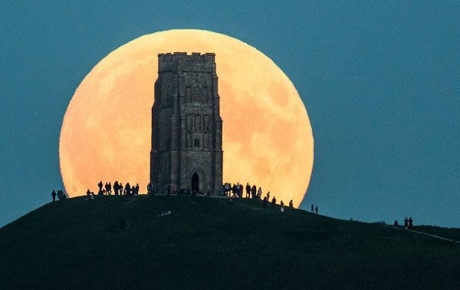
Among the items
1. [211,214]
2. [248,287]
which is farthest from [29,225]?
[248,287]

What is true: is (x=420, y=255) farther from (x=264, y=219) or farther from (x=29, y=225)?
(x=29, y=225)

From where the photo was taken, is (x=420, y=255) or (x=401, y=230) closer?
(x=420, y=255)

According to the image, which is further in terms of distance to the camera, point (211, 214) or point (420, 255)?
point (211, 214)

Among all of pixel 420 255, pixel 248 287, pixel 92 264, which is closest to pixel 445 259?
pixel 420 255

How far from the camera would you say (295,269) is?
177 metres

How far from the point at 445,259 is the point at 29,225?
37.8 metres

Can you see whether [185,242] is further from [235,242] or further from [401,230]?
[401,230]

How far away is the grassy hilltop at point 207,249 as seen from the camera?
174875 mm

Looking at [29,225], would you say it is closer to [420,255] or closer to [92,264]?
[92,264]

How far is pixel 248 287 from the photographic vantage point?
572ft

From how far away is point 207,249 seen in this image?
599 ft

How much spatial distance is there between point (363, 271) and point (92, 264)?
20957 mm

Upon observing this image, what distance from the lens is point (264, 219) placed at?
19012cm

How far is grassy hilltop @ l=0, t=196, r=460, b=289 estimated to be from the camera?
574ft
